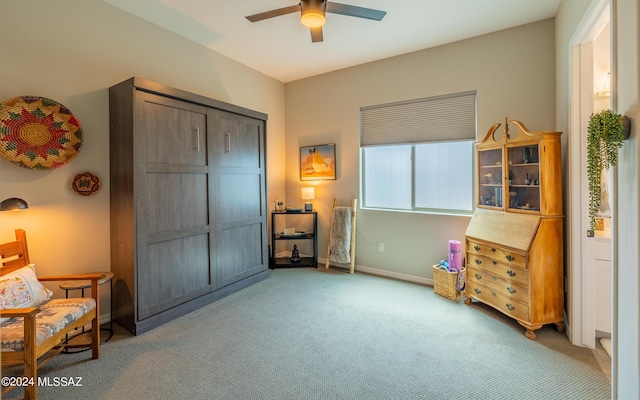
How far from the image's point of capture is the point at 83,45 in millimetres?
2795

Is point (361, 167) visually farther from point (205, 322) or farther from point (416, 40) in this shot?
point (205, 322)

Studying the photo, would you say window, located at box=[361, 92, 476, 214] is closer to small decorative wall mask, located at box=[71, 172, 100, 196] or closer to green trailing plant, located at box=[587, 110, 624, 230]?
green trailing plant, located at box=[587, 110, 624, 230]

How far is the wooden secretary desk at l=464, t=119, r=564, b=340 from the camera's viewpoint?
2648 millimetres

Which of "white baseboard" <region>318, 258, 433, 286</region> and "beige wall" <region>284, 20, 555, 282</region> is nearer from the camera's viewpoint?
"beige wall" <region>284, 20, 555, 282</region>

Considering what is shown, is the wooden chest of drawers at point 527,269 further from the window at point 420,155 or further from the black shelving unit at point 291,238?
the black shelving unit at point 291,238

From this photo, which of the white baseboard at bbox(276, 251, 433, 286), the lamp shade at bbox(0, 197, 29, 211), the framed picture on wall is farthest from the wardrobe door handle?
the white baseboard at bbox(276, 251, 433, 286)

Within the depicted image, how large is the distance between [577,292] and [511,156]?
1.31m

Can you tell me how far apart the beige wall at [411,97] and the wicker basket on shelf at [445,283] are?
1.11ft

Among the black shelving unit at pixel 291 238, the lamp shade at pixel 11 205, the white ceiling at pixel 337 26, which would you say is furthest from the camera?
the black shelving unit at pixel 291 238

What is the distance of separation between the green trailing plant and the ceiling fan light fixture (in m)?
2.01

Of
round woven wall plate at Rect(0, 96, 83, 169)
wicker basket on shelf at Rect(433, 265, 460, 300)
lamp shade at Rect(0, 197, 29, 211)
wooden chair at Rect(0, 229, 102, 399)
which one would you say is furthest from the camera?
wicker basket on shelf at Rect(433, 265, 460, 300)

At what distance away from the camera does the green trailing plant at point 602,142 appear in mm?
1556

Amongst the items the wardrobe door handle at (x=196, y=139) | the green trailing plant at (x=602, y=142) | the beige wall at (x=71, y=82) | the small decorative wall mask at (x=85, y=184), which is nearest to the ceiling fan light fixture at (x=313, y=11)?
the wardrobe door handle at (x=196, y=139)

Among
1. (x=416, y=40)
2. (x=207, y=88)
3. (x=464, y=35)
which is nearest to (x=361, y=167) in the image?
(x=416, y=40)
